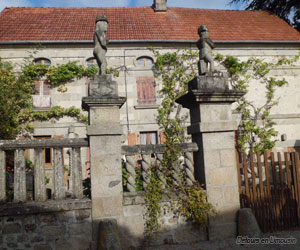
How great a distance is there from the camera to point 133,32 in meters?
11.2

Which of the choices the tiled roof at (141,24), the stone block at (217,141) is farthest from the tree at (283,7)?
the stone block at (217,141)

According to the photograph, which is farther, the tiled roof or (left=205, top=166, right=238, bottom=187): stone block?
the tiled roof

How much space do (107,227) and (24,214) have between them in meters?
1.11

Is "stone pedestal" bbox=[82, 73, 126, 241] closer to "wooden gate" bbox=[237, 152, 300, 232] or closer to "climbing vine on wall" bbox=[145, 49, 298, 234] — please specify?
"wooden gate" bbox=[237, 152, 300, 232]

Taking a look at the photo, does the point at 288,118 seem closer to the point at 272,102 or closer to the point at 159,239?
the point at 272,102

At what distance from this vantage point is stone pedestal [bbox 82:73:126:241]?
3.35 m

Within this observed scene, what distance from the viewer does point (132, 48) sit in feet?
35.7

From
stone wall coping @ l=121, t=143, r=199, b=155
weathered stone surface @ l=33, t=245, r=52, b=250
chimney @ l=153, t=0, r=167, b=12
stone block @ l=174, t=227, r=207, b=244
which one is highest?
chimney @ l=153, t=0, r=167, b=12

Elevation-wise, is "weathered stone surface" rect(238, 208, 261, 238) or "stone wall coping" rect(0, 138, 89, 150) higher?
"stone wall coping" rect(0, 138, 89, 150)

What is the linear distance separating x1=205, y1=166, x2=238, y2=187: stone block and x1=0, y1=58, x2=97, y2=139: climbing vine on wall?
7.83 meters

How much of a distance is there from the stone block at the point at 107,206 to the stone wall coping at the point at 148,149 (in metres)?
0.68

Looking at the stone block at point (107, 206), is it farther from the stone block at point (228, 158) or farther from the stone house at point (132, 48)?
the stone house at point (132, 48)

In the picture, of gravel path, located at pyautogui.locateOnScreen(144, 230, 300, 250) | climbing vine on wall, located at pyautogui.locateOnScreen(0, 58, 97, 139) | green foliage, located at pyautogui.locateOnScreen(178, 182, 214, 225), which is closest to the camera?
gravel path, located at pyautogui.locateOnScreen(144, 230, 300, 250)

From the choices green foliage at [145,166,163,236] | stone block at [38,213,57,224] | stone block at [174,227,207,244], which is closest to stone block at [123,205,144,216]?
green foliage at [145,166,163,236]
